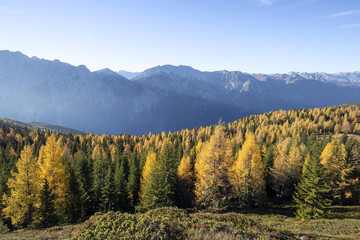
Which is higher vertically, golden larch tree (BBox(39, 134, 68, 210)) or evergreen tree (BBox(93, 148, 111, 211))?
golden larch tree (BBox(39, 134, 68, 210))

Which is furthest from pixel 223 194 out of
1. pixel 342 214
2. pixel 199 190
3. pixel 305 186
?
pixel 342 214

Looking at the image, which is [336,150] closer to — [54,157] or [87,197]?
[87,197]

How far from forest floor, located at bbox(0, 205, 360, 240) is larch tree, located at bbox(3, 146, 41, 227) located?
4.46 metres

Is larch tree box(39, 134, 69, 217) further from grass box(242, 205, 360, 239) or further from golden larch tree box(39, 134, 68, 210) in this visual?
grass box(242, 205, 360, 239)

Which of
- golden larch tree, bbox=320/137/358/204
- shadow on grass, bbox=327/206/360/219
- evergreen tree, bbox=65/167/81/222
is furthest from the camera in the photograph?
golden larch tree, bbox=320/137/358/204

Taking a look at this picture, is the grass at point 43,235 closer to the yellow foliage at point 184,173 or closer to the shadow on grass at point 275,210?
the yellow foliage at point 184,173

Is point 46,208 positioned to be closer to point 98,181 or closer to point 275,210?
point 98,181

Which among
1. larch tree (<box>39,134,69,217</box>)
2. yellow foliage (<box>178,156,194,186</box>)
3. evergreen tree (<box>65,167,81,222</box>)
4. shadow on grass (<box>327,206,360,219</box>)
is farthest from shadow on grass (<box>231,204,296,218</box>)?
larch tree (<box>39,134,69,217</box>)

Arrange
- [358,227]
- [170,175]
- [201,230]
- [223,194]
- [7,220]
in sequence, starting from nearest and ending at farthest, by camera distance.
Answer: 1. [201,230]
2. [358,227]
3. [223,194]
4. [7,220]
5. [170,175]

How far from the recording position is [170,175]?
4684 centimetres

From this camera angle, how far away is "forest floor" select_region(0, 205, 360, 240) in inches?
886

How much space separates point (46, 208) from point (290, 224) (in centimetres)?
3716

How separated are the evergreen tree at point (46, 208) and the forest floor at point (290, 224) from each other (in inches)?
125

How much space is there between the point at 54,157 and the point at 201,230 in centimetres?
3227
